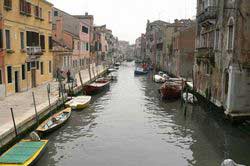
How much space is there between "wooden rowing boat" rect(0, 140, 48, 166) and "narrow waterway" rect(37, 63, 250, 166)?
1.89 ft

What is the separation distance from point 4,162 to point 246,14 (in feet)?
44.2

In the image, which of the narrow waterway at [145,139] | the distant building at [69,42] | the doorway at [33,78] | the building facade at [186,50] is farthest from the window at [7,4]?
the building facade at [186,50]

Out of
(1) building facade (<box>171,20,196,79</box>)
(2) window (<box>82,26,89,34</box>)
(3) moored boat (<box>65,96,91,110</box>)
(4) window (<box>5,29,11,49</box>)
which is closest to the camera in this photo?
(4) window (<box>5,29,11,49</box>)

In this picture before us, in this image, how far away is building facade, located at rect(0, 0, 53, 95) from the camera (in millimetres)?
19594

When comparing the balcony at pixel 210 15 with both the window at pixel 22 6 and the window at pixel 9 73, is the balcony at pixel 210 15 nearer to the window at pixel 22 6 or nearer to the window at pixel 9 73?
the window at pixel 22 6

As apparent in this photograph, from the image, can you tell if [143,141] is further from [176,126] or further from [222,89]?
[222,89]

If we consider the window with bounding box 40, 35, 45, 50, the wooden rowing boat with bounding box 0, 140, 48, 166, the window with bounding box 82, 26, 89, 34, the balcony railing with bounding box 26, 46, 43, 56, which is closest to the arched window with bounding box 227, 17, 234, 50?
the wooden rowing boat with bounding box 0, 140, 48, 166

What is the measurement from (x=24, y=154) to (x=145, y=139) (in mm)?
6226

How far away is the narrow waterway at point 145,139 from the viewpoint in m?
12.3

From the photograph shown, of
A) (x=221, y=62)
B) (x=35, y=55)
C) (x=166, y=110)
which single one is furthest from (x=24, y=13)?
(x=221, y=62)

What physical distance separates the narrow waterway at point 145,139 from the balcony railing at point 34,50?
6297 mm

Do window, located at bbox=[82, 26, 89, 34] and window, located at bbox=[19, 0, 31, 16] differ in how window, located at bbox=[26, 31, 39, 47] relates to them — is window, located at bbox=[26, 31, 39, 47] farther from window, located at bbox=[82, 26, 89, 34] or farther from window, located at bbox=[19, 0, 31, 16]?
window, located at bbox=[82, 26, 89, 34]

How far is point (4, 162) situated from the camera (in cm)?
1013

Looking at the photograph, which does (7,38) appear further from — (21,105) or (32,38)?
(21,105)
